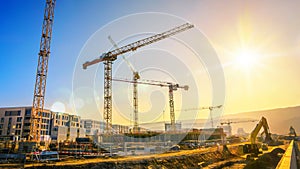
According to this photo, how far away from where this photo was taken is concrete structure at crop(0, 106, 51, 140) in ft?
216

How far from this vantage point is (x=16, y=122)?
66.2 m

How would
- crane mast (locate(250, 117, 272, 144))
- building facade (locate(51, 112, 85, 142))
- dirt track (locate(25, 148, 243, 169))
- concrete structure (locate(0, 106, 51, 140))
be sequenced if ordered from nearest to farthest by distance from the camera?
dirt track (locate(25, 148, 243, 169)), crane mast (locate(250, 117, 272, 144)), building facade (locate(51, 112, 85, 142)), concrete structure (locate(0, 106, 51, 140))

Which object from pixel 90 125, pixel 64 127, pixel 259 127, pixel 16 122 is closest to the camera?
pixel 259 127

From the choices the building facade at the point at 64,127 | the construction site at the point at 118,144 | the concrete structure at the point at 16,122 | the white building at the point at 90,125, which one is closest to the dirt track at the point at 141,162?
the construction site at the point at 118,144

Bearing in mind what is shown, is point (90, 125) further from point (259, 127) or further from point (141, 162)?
point (141, 162)

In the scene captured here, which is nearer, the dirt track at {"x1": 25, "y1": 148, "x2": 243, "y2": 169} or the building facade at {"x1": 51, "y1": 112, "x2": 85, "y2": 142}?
the dirt track at {"x1": 25, "y1": 148, "x2": 243, "y2": 169}

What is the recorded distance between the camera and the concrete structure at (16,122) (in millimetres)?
65938

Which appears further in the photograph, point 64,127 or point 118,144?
point 64,127

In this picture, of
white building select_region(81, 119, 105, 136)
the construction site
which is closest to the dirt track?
the construction site

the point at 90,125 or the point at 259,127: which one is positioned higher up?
the point at 259,127

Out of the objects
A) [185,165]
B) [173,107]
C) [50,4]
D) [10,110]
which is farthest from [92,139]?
[10,110]

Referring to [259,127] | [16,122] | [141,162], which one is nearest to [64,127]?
[16,122]

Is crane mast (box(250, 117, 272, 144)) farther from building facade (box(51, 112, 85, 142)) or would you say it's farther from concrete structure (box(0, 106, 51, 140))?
concrete structure (box(0, 106, 51, 140))

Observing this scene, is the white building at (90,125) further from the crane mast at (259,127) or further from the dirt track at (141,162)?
the dirt track at (141,162)
